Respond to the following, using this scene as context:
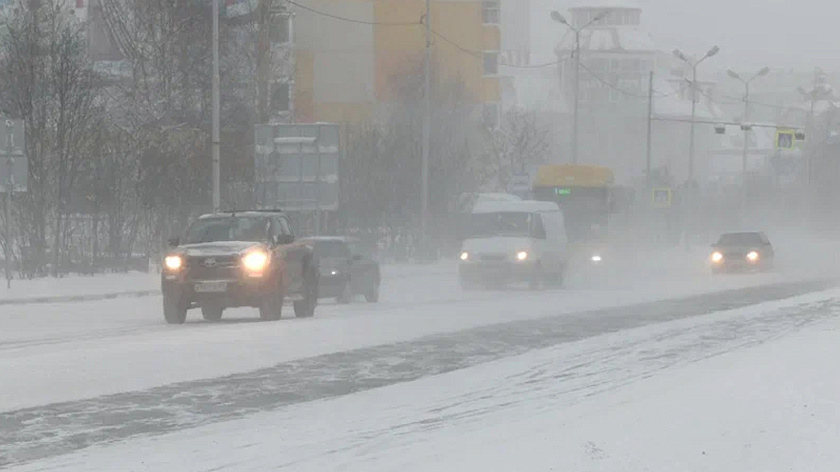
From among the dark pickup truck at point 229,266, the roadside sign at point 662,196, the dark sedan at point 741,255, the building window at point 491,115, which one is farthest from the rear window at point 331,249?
the building window at point 491,115

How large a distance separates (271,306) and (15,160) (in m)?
13.8

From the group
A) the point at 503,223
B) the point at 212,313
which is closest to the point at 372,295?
the point at 503,223

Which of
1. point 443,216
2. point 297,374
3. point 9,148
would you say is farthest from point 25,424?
point 443,216

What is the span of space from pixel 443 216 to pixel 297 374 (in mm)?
54078

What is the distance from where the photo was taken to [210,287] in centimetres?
3039

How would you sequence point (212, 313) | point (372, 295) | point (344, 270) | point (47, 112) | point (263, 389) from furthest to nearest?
point (47, 112), point (372, 295), point (344, 270), point (212, 313), point (263, 389)

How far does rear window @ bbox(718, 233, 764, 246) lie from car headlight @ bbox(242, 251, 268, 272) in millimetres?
40369

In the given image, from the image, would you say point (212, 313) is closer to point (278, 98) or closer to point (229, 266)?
point (229, 266)

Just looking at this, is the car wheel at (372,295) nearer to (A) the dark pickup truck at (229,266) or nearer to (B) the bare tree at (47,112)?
(A) the dark pickup truck at (229,266)

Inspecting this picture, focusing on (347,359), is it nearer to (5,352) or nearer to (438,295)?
(5,352)

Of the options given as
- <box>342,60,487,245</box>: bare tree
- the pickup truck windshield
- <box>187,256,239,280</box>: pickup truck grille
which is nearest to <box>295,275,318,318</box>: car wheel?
the pickup truck windshield

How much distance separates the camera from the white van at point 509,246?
48.0 metres

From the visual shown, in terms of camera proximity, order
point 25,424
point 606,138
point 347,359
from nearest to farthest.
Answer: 1. point 25,424
2. point 347,359
3. point 606,138

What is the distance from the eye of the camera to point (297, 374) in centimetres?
2033
